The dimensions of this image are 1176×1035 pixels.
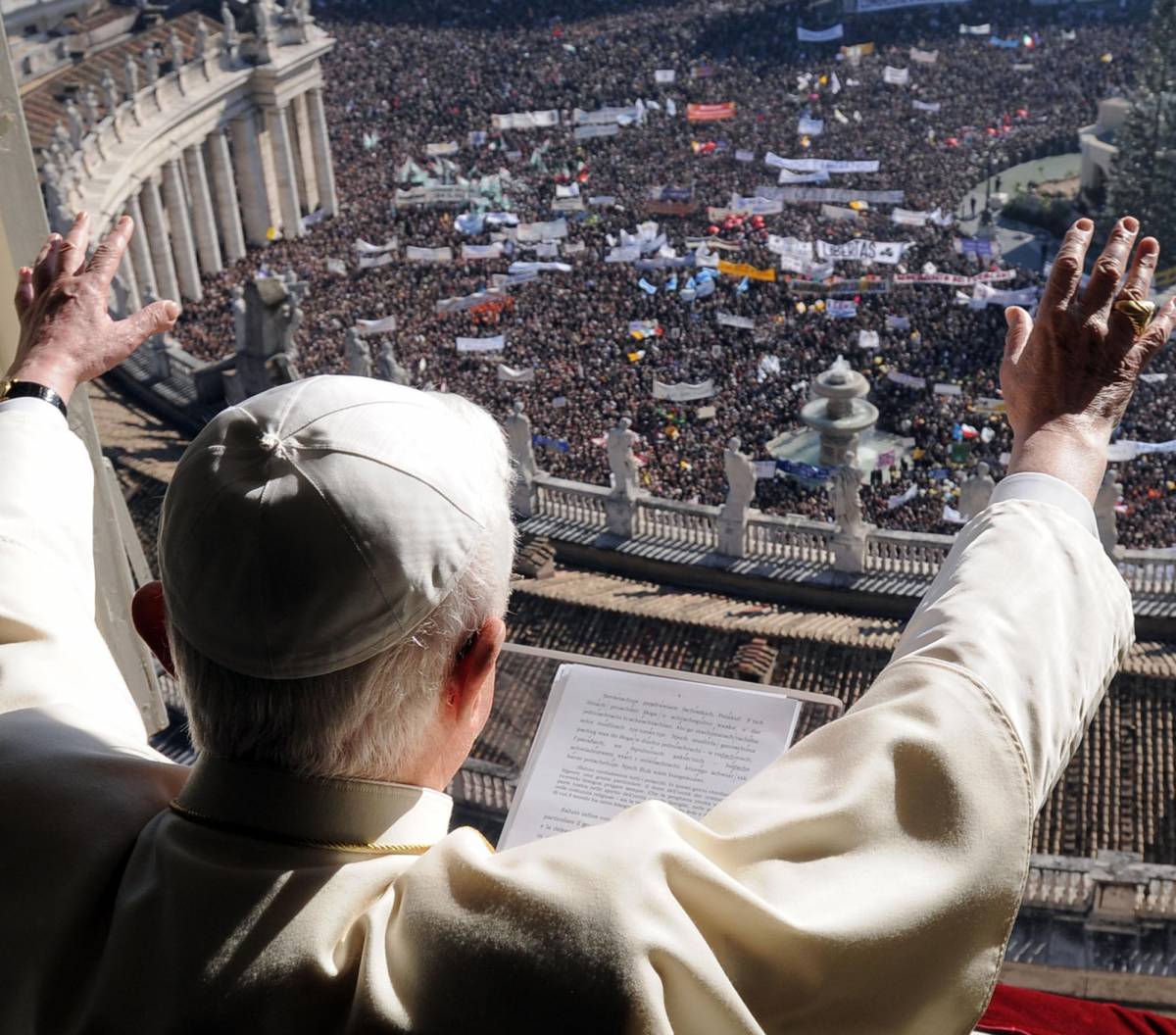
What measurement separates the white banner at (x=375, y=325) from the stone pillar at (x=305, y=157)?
1364 cm

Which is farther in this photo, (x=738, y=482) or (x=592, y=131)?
(x=592, y=131)

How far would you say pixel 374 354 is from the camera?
28062 mm

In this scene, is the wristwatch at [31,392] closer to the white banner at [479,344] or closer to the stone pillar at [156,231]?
the white banner at [479,344]

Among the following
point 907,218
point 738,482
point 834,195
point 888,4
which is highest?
point 738,482

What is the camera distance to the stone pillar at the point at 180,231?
3544cm

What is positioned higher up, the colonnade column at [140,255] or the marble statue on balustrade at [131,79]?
the marble statue on balustrade at [131,79]

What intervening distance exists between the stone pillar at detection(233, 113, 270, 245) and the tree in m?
19.9

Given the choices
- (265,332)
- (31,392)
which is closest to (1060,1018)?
(31,392)

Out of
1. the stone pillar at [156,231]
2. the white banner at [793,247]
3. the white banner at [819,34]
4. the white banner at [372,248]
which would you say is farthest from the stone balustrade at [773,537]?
the white banner at [819,34]

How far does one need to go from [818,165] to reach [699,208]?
4.35 metres

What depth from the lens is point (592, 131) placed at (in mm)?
45281

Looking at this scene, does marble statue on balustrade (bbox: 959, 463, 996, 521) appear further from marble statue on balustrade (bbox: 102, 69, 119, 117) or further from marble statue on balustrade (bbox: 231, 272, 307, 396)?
marble statue on balustrade (bbox: 102, 69, 119, 117)

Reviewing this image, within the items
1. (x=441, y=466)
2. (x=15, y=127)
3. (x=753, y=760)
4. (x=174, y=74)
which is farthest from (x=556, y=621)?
(x=174, y=74)

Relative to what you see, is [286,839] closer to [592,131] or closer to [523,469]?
[523,469]
